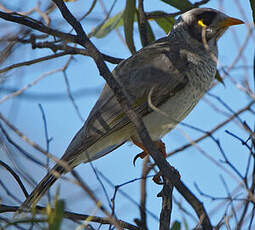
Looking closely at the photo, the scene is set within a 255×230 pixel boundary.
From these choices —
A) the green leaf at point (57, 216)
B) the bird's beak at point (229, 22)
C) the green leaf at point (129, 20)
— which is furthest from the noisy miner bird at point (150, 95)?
the green leaf at point (57, 216)

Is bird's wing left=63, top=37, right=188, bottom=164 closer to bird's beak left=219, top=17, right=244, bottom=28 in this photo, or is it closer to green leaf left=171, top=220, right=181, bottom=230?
bird's beak left=219, top=17, right=244, bottom=28

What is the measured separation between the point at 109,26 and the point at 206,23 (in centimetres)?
83

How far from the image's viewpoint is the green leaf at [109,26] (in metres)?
4.35

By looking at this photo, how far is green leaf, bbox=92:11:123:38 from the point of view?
4.35 meters

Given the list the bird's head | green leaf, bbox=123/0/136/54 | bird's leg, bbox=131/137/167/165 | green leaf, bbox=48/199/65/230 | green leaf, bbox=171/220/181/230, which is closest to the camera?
green leaf, bbox=48/199/65/230

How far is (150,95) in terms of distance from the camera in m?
3.81

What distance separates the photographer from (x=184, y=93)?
12.8 feet

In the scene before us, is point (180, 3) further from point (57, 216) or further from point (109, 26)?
point (57, 216)

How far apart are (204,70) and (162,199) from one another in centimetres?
121

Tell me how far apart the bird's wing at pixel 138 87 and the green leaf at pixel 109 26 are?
1.10ft

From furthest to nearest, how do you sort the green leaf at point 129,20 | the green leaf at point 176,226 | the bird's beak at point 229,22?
1. the bird's beak at point 229,22
2. the green leaf at point 129,20
3. the green leaf at point 176,226

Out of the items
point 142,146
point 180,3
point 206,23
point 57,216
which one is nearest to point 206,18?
point 206,23

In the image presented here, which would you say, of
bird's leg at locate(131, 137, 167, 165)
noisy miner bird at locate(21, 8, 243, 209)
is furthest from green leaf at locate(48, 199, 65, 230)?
bird's leg at locate(131, 137, 167, 165)

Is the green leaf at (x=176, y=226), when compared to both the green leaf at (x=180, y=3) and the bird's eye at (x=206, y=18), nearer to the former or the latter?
the green leaf at (x=180, y=3)
